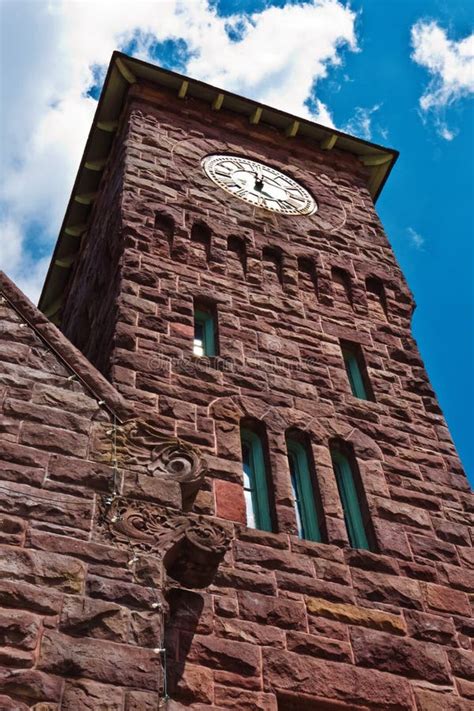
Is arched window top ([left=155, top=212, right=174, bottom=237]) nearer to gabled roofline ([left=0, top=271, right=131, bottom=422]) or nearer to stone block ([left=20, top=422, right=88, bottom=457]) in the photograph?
gabled roofline ([left=0, top=271, right=131, bottom=422])

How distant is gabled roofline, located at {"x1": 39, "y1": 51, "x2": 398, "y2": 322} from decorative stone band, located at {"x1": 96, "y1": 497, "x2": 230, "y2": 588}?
38.3ft

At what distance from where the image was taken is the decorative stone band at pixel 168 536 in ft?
21.6

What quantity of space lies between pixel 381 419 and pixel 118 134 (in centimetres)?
853

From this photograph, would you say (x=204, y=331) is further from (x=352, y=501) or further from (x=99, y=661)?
(x=99, y=661)

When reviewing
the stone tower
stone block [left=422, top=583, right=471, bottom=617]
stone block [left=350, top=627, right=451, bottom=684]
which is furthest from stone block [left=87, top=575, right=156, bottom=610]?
stone block [left=422, top=583, right=471, bottom=617]

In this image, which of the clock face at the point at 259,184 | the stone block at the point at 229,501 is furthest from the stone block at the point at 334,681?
the clock face at the point at 259,184

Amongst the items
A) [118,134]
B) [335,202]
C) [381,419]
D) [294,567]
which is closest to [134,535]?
[294,567]

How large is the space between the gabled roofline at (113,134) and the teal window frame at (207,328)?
643 centimetres

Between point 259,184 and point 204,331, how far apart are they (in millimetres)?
4689

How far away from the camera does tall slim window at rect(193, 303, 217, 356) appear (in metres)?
11.5

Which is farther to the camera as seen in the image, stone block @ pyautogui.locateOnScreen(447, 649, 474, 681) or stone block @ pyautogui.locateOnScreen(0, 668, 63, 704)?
stone block @ pyautogui.locateOnScreen(447, 649, 474, 681)

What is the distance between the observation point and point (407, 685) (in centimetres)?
832

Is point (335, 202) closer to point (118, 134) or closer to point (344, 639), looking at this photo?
point (118, 134)

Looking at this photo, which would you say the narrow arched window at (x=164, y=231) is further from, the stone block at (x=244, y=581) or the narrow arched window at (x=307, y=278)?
the stone block at (x=244, y=581)
